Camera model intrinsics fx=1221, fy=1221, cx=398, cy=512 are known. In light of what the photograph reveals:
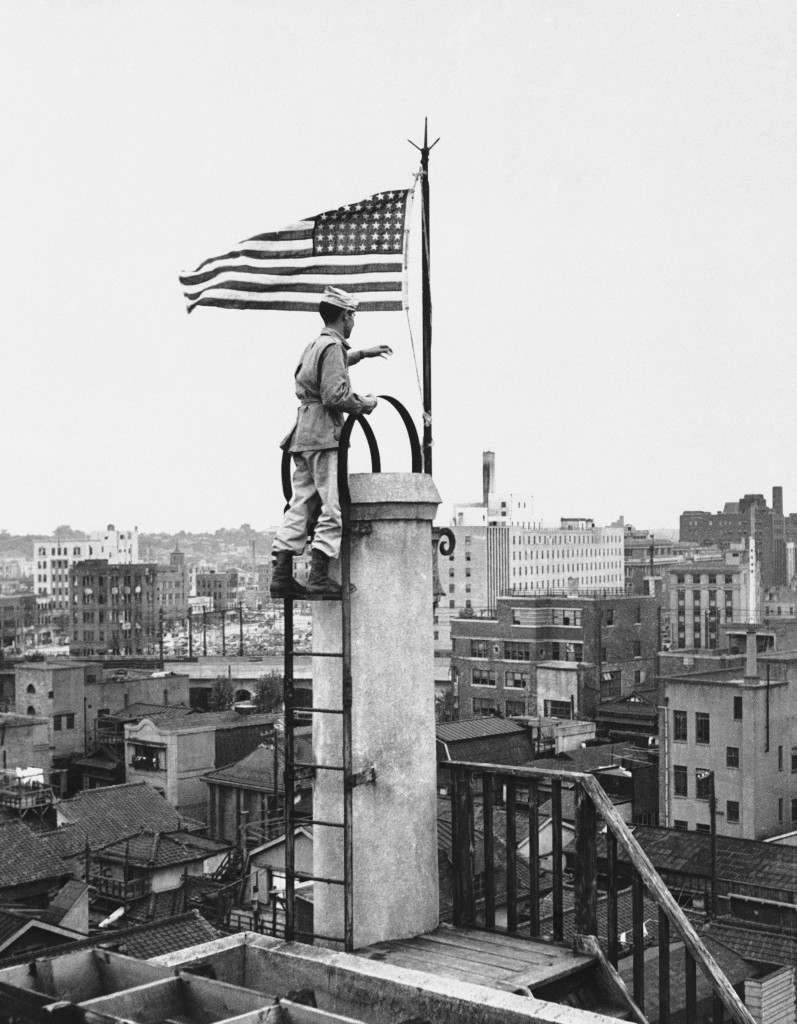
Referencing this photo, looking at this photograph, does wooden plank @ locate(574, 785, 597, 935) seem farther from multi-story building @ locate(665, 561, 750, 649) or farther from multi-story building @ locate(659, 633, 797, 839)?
multi-story building @ locate(665, 561, 750, 649)

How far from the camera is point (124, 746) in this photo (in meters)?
52.6

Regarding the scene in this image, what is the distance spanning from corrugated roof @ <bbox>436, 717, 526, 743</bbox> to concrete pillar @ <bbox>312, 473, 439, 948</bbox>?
122 ft

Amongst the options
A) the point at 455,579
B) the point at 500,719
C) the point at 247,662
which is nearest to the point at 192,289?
the point at 500,719

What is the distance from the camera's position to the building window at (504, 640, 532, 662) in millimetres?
71188

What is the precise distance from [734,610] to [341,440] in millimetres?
121796

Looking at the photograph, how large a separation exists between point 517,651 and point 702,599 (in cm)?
5783

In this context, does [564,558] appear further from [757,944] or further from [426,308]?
[426,308]

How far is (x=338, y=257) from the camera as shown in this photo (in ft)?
33.9

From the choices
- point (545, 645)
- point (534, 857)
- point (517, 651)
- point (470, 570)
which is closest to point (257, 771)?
point (517, 651)

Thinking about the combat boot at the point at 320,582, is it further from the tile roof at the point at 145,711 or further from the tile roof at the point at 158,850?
the tile roof at the point at 145,711

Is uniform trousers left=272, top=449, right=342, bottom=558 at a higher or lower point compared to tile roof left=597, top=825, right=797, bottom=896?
higher

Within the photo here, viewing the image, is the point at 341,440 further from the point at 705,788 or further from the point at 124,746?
the point at 124,746

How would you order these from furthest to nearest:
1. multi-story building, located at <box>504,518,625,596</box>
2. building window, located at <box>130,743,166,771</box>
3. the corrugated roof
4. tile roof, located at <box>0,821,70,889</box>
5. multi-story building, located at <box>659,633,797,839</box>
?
multi-story building, located at <box>504,518,625,596</box>
building window, located at <box>130,743,166,771</box>
the corrugated roof
multi-story building, located at <box>659,633,797,839</box>
tile roof, located at <box>0,821,70,889</box>

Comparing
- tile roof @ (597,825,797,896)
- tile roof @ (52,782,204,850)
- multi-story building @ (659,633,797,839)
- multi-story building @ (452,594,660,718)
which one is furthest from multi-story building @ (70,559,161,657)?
tile roof @ (597,825,797,896)
